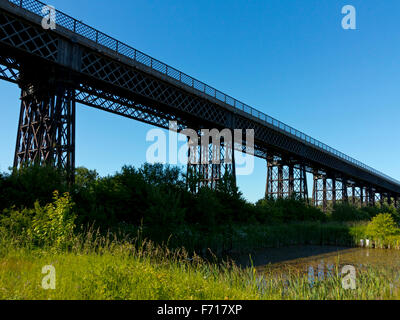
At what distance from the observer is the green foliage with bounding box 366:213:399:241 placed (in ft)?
72.8

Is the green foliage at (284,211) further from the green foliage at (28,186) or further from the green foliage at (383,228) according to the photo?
the green foliage at (28,186)

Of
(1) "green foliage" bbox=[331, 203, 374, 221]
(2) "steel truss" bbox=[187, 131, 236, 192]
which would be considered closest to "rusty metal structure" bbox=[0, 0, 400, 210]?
(2) "steel truss" bbox=[187, 131, 236, 192]

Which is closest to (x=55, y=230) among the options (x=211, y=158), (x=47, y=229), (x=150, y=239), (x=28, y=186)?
(x=47, y=229)

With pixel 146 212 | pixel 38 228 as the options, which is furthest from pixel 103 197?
pixel 38 228

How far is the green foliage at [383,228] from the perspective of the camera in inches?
874

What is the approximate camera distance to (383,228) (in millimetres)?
22453

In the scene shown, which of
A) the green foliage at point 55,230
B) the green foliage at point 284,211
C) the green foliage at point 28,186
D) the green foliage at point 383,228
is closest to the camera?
the green foliage at point 55,230

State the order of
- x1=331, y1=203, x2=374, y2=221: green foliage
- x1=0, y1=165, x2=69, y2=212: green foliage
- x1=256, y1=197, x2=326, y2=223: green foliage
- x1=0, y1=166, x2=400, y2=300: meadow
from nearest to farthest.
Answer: x1=0, y1=166, x2=400, y2=300: meadow → x1=0, y1=165, x2=69, y2=212: green foliage → x1=256, y1=197, x2=326, y2=223: green foliage → x1=331, y1=203, x2=374, y2=221: green foliage

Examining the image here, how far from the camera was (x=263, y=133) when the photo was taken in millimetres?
34562

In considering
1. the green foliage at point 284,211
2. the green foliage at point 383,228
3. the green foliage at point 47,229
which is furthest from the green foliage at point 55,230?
the green foliage at point 383,228

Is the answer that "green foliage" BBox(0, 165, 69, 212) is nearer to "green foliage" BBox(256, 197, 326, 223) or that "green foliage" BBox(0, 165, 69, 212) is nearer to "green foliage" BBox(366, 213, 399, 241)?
"green foliage" BBox(256, 197, 326, 223)

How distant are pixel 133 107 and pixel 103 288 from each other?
19.6 m

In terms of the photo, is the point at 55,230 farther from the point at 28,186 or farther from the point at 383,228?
the point at 383,228
